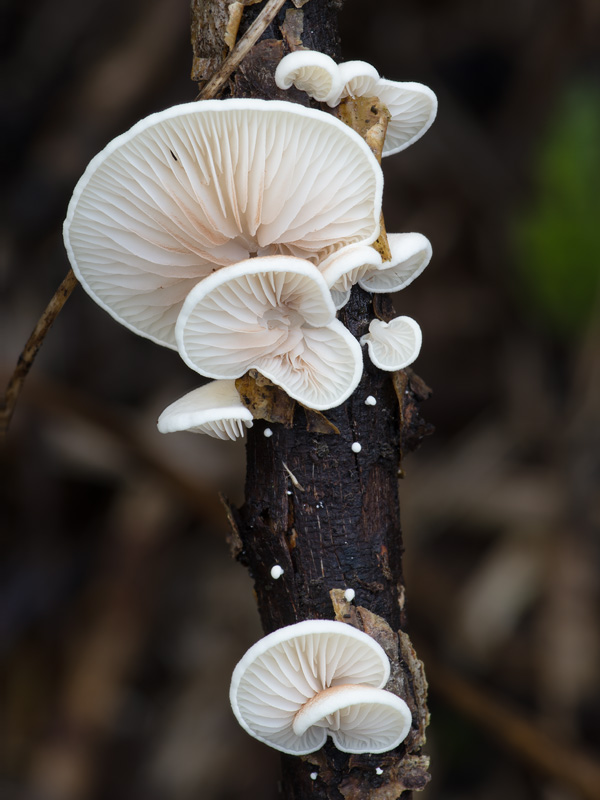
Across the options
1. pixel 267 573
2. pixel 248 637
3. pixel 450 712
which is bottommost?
pixel 248 637

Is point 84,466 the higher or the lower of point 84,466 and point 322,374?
the lower

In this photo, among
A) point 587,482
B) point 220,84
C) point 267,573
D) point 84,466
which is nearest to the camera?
point 220,84

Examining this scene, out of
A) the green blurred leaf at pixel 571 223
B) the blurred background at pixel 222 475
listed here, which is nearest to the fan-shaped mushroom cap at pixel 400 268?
the blurred background at pixel 222 475

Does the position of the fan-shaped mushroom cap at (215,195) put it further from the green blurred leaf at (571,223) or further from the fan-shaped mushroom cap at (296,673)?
the green blurred leaf at (571,223)

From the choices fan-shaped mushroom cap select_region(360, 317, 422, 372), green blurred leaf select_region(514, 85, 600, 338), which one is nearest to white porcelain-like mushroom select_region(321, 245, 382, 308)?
fan-shaped mushroom cap select_region(360, 317, 422, 372)

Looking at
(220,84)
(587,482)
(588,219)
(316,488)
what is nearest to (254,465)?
(316,488)

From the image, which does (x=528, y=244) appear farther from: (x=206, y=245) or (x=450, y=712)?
(x=206, y=245)

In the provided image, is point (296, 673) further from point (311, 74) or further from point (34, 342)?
point (311, 74)
